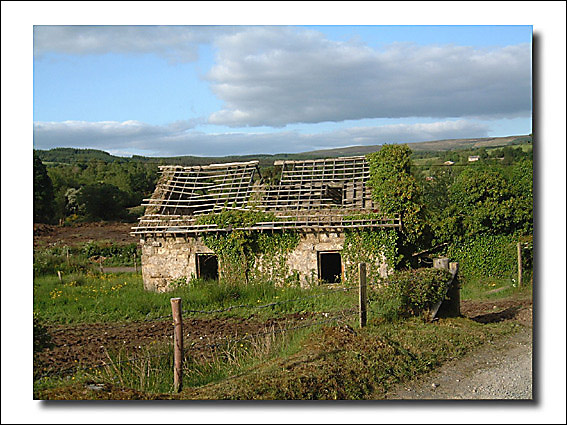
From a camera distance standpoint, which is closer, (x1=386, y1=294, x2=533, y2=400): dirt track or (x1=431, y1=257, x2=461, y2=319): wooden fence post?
(x1=386, y1=294, x2=533, y2=400): dirt track

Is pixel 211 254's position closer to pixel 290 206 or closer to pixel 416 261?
pixel 290 206

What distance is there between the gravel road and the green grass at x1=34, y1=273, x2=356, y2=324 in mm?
3229

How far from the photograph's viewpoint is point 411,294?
7871 mm

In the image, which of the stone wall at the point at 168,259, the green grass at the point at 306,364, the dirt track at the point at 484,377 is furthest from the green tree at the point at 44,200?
the dirt track at the point at 484,377

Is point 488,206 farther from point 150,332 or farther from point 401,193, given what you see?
point 150,332

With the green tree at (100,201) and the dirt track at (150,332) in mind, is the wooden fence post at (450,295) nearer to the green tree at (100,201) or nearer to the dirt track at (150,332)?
the dirt track at (150,332)

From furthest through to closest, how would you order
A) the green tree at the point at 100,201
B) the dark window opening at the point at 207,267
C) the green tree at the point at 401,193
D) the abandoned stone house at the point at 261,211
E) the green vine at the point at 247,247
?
the green tree at the point at 100,201 → the dark window opening at the point at 207,267 → the green vine at the point at 247,247 → the abandoned stone house at the point at 261,211 → the green tree at the point at 401,193

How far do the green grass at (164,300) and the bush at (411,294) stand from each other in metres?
1.76

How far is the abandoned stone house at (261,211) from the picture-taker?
484 inches

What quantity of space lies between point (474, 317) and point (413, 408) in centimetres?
454

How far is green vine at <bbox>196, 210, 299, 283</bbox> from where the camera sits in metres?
12.5

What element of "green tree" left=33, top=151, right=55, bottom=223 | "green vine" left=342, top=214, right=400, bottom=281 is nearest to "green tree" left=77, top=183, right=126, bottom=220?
"green tree" left=33, top=151, right=55, bottom=223

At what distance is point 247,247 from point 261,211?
3.10 ft

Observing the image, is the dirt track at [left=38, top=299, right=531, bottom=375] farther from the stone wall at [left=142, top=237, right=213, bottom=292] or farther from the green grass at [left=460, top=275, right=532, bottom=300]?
the stone wall at [left=142, top=237, right=213, bottom=292]
